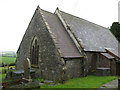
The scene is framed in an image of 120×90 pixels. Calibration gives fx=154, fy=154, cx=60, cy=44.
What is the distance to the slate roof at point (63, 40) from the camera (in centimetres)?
1594

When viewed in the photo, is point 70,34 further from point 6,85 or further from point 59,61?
point 6,85

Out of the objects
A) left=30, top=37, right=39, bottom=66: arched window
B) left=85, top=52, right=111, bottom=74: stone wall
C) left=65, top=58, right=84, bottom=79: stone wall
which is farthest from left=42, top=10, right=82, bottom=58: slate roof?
left=30, top=37, right=39, bottom=66: arched window

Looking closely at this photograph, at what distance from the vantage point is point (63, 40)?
1741cm

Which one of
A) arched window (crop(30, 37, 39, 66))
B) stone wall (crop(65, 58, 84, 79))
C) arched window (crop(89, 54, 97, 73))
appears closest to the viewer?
stone wall (crop(65, 58, 84, 79))

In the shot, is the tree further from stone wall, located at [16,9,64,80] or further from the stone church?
stone wall, located at [16,9,64,80]

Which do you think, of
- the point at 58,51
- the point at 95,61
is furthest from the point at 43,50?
the point at 95,61

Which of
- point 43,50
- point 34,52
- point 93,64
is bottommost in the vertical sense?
point 93,64

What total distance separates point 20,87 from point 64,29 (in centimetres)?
1070

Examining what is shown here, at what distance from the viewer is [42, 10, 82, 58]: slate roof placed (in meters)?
15.9

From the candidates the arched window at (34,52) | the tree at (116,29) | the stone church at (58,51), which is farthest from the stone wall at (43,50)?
the tree at (116,29)

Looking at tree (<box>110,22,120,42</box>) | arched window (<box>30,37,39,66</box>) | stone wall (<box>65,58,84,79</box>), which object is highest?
tree (<box>110,22,120,42</box>)

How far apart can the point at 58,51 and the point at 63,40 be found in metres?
2.87

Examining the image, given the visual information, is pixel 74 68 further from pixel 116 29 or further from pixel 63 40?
pixel 116 29

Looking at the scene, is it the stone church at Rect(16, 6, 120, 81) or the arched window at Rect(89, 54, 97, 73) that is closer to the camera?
the stone church at Rect(16, 6, 120, 81)
